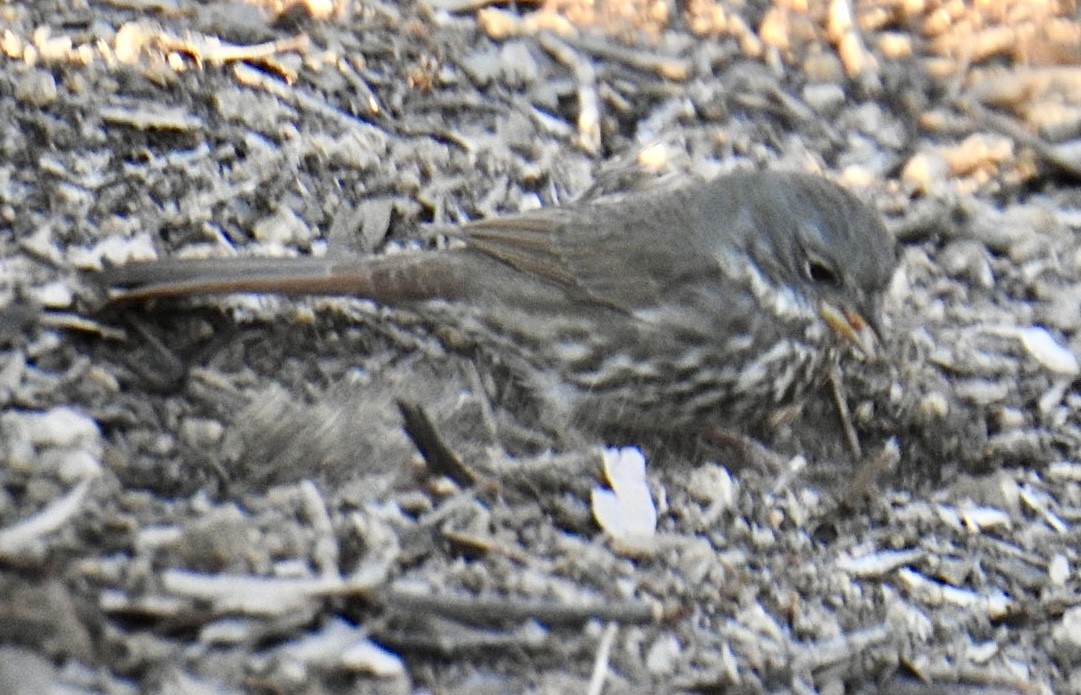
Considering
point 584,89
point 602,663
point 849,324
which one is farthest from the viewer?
point 584,89

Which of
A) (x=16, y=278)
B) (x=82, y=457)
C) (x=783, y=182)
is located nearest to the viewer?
(x=82, y=457)

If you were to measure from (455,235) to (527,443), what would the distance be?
74 cm

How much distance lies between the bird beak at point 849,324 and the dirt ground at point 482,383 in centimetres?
32

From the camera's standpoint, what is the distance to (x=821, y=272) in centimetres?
471

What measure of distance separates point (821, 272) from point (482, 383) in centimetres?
103

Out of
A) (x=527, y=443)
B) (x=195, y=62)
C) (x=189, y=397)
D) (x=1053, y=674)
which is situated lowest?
(x=1053, y=674)

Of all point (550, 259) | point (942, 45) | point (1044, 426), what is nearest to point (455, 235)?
point (550, 259)

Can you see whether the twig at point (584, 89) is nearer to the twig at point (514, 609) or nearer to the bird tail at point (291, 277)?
the bird tail at point (291, 277)

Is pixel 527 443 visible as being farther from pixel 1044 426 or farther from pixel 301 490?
pixel 1044 426

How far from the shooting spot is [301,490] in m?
3.69

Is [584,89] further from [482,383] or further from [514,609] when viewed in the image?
[514,609]

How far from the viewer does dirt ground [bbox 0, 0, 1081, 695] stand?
3414 millimetres

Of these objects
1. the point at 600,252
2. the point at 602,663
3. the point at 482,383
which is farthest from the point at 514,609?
the point at 600,252

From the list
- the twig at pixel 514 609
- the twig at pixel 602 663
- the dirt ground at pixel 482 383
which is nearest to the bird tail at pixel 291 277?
the dirt ground at pixel 482 383
